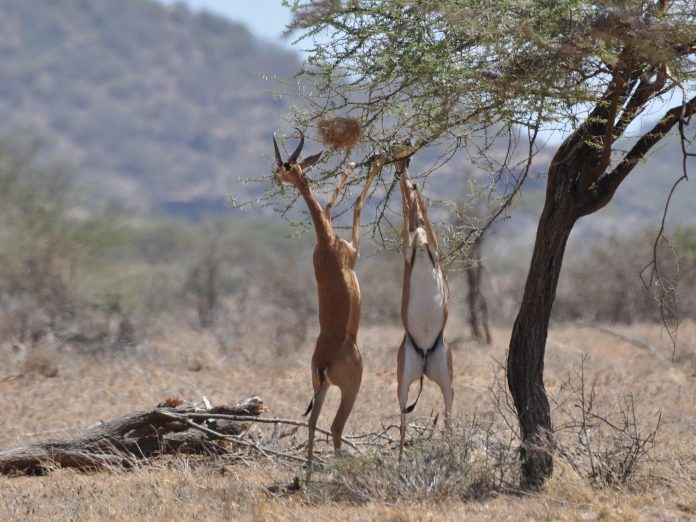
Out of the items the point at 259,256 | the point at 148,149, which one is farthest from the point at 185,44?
the point at 259,256

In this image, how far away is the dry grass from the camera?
22.4 ft

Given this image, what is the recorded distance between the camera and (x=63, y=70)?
135125 mm

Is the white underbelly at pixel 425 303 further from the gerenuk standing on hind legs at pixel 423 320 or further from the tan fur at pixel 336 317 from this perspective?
the tan fur at pixel 336 317

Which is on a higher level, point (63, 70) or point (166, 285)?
point (63, 70)

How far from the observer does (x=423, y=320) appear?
286 inches

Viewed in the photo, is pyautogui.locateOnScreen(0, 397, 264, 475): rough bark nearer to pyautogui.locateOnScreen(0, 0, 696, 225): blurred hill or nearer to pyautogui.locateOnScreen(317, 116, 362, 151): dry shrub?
pyautogui.locateOnScreen(317, 116, 362, 151): dry shrub

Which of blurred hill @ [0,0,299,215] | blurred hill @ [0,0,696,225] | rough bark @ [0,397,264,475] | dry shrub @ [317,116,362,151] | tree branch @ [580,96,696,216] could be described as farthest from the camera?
blurred hill @ [0,0,299,215]

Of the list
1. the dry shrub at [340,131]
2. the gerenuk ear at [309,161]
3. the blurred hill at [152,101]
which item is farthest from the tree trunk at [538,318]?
the blurred hill at [152,101]

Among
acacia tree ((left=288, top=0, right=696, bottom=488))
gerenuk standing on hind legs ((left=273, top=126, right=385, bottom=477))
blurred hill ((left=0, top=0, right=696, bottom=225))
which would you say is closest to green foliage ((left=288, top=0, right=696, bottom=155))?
acacia tree ((left=288, top=0, right=696, bottom=488))

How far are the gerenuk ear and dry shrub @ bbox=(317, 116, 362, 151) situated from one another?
14cm

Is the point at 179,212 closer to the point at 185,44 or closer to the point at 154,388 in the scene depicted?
the point at 185,44

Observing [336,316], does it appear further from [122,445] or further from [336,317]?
[122,445]

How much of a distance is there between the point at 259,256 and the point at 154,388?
22118 millimetres

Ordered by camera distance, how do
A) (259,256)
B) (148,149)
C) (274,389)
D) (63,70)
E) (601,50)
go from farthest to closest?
(63,70), (148,149), (259,256), (274,389), (601,50)
